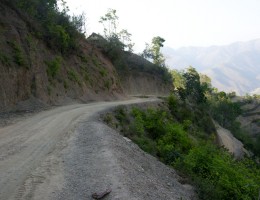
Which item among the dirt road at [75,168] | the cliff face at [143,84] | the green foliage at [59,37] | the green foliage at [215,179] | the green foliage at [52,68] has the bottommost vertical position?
the green foliage at [215,179]

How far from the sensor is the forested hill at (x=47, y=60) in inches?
1198

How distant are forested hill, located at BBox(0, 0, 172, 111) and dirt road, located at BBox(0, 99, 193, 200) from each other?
1152cm

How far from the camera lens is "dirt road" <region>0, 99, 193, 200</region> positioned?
10.1m

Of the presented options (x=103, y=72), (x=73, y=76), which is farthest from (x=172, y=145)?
(x=103, y=72)

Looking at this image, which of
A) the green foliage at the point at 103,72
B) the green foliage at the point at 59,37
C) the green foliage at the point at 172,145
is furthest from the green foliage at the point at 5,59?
the green foliage at the point at 103,72

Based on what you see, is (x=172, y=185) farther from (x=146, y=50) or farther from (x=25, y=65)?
(x=146, y=50)

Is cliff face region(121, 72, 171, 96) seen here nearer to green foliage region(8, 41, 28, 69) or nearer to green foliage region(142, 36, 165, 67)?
green foliage region(142, 36, 165, 67)

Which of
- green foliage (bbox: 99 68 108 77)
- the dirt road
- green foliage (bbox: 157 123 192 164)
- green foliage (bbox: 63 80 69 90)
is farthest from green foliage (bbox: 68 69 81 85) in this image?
the dirt road

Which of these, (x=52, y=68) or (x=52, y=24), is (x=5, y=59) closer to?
(x=52, y=68)

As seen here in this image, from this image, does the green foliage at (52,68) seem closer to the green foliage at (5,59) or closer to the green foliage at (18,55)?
the green foliage at (18,55)

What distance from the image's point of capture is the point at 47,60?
127ft

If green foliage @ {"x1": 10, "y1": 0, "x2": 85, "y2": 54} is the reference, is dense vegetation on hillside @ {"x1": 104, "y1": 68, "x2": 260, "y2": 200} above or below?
below

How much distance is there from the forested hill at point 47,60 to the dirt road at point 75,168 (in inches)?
454

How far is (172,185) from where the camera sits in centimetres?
1348
